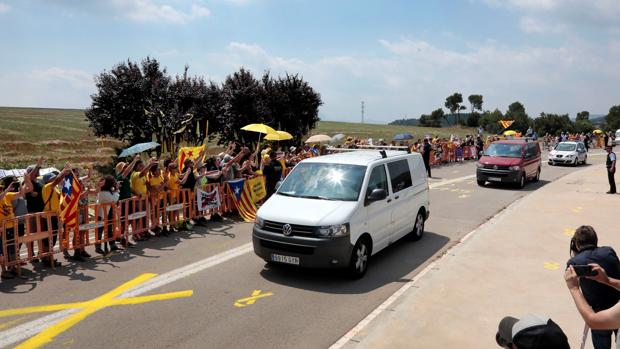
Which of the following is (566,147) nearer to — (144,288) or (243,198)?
(243,198)

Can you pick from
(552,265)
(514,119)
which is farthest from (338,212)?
(514,119)

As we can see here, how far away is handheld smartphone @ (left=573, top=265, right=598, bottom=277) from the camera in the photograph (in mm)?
3363

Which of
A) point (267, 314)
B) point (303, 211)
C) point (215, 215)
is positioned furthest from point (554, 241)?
point (215, 215)

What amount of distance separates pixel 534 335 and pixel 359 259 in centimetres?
525

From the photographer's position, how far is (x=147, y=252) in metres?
9.30

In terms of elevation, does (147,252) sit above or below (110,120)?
below

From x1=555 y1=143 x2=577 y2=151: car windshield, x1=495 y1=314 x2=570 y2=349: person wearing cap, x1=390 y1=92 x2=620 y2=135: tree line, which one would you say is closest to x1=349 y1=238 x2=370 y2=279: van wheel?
x1=495 y1=314 x2=570 y2=349: person wearing cap

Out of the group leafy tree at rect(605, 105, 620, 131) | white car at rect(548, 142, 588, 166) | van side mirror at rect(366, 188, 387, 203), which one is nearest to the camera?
van side mirror at rect(366, 188, 387, 203)

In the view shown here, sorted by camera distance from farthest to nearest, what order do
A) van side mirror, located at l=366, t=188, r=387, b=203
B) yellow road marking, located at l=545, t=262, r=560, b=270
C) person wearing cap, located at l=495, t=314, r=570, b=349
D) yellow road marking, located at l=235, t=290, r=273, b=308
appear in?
yellow road marking, located at l=545, t=262, r=560, b=270 → van side mirror, located at l=366, t=188, r=387, b=203 → yellow road marking, located at l=235, t=290, r=273, b=308 → person wearing cap, located at l=495, t=314, r=570, b=349

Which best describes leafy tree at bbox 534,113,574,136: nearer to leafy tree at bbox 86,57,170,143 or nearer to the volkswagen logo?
leafy tree at bbox 86,57,170,143

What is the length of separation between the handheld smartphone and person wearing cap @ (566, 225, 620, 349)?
2.14ft

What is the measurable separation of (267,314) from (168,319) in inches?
50.9

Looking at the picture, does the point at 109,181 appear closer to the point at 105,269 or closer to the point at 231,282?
the point at 105,269

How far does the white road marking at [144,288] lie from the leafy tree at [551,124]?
106 metres
